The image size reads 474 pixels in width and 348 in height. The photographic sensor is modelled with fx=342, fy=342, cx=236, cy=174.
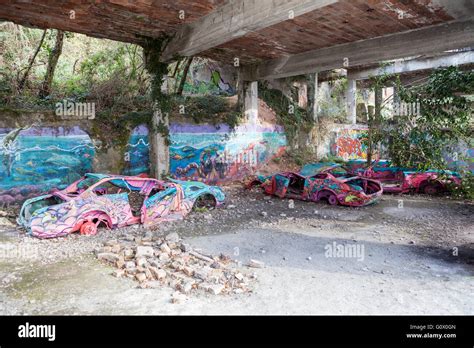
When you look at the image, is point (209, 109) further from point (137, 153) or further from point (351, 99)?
point (351, 99)

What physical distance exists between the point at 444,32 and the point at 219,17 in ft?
19.6

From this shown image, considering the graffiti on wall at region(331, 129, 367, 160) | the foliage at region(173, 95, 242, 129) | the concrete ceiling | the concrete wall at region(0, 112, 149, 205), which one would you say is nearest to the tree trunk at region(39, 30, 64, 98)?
the concrete wall at region(0, 112, 149, 205)

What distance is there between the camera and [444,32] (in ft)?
29.8

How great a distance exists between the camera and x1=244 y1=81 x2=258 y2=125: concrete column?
52.9ft

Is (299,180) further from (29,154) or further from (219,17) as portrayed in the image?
(29,154)

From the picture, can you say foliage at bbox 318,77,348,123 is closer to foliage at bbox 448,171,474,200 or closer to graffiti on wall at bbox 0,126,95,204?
foliage at bbox 448,171,474,200

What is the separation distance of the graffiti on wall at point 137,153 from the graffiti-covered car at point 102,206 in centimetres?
364

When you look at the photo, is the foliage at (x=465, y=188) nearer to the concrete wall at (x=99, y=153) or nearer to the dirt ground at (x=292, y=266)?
the dirt ground at (x=292, y=266)

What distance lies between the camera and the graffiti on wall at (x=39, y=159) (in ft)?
34.7

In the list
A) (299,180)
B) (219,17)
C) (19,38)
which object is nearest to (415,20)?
(219,17)

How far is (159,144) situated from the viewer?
12969 mm

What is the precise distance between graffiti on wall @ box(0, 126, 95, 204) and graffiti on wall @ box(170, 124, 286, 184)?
3.46 m

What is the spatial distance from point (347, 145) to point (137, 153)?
43.0ft

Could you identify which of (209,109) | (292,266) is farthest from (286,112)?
(292,266)
